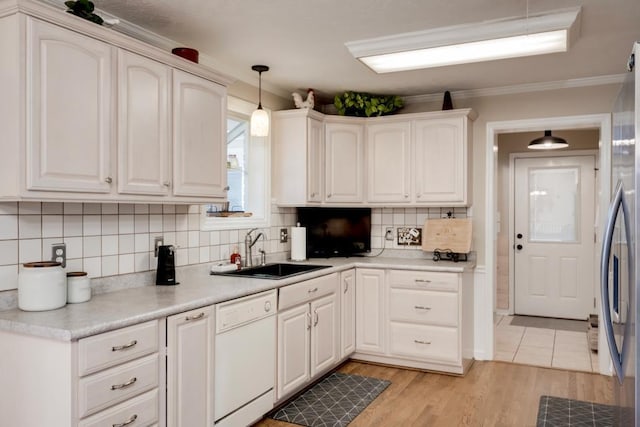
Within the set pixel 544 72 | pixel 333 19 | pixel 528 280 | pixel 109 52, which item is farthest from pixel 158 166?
pixel 528 280

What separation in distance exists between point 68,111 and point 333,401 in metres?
2.46

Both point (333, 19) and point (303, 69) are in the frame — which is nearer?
point (333, 19)

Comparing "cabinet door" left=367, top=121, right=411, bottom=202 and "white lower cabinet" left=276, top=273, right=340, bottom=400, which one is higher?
"cabinet door" left=367, top=121, right=411, bottom=202

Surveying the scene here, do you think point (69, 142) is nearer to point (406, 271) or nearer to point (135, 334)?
point (135, 334)

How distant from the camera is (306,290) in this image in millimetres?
3557

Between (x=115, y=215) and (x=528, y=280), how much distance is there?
5.09 metres

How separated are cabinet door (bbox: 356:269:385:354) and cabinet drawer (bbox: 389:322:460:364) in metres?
0.11

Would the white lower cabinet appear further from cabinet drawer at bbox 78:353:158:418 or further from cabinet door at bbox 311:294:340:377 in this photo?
cabinet drawer at bbox 78:353:158:418

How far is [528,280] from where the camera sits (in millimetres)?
6293

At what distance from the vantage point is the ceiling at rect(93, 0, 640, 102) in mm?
2674

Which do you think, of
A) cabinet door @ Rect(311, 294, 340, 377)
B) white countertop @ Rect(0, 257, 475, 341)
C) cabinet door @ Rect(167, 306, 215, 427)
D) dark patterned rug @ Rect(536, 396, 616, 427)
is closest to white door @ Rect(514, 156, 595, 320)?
dark patterned rug @ Rect(536, 396, 616, 427)

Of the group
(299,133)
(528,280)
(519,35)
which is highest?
(519,35)

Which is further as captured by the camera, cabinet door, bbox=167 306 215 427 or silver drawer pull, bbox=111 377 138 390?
cabinet door, bbox=167 306 215 427

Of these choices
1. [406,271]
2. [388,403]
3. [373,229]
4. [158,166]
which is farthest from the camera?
[373,229]
